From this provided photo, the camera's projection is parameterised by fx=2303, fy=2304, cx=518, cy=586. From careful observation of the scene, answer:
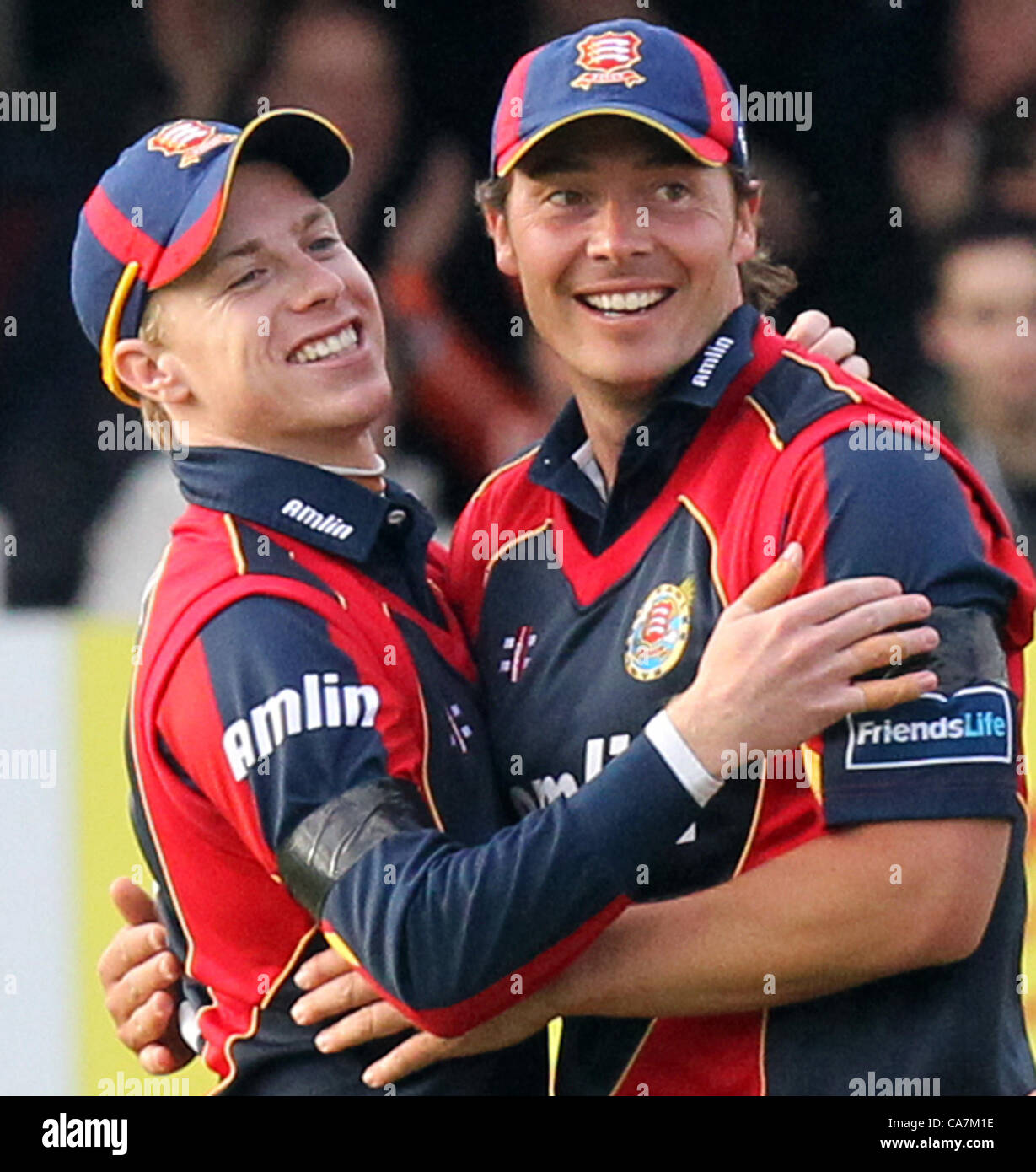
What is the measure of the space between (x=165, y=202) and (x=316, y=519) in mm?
458

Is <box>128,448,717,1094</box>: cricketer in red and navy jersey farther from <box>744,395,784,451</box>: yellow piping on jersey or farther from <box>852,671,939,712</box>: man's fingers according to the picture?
<box>744,395,784,451</box>: yellow piping on jersey

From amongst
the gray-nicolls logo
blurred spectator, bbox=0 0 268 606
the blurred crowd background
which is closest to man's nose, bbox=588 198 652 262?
the gray-nicolls logo

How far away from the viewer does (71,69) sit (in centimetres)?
496

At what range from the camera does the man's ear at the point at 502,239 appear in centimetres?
304

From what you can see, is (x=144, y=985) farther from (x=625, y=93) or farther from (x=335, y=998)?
(x=625, y=93)

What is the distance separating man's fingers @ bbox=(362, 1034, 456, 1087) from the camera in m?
2.70

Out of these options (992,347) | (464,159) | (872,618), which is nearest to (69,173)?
(464,159)

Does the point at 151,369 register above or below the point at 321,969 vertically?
Result: above

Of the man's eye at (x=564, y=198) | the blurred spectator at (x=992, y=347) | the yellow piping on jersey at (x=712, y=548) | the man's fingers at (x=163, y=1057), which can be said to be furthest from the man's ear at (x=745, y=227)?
the blurred spectator at (x=992, y=347)

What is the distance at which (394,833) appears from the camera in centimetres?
253

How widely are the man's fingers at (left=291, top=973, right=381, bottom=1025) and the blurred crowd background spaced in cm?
209

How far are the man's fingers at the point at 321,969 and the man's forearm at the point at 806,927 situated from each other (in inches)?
10.5

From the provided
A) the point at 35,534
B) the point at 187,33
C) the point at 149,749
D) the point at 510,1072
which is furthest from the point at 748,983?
the point at 187,33

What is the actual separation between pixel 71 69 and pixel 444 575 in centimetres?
226
